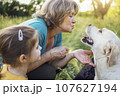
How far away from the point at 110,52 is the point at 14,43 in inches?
47.2

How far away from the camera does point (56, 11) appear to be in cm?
273

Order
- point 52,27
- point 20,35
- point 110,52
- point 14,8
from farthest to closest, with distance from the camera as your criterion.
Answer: point 14,8
point 52,27
point 110,52
point 20,35

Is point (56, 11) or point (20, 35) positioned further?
point (56, 11)

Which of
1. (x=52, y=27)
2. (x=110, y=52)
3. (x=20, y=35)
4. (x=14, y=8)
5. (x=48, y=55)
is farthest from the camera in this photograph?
(x=14, y=8)

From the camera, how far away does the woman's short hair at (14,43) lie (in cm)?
219

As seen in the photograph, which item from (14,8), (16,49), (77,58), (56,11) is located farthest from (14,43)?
(14,8)

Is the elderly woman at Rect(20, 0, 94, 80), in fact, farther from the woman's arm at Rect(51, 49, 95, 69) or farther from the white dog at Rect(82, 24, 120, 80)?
the white dog at Rect(82, 24, 120, 80)

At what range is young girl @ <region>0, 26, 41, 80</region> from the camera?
7.20 ft

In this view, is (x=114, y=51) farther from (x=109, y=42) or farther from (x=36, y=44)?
(x=36, y=44)

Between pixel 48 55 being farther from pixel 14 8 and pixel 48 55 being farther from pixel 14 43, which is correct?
pixel 14 8

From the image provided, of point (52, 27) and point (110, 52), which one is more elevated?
point (52, 27)

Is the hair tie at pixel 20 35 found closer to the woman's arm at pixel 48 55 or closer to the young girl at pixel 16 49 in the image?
the young girl at pixel 16 49

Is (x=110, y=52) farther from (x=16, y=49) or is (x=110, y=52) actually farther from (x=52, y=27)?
(x=16, y=49)

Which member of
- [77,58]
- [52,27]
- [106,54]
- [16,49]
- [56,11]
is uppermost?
[56,11]
